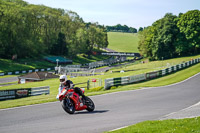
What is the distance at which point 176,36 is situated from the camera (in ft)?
275

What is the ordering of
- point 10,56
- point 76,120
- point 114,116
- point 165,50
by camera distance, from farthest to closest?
point 165,50
point 10,56
point 114,116
point 76,120

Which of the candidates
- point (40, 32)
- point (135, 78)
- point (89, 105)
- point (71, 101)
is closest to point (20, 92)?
point (135, 78)

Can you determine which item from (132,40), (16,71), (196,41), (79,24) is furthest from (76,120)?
(132,40)

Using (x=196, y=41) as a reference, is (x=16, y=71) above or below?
below

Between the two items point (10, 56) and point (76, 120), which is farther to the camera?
point (10, 56)

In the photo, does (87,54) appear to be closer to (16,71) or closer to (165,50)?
(165,50)

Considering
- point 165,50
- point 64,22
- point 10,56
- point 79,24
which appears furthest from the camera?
point 79,24

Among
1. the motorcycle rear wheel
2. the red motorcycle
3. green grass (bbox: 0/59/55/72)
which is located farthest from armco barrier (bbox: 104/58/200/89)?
green grass (bbox: 0/59/55/72)

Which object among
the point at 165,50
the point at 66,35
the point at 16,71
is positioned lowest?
the point at 16,71

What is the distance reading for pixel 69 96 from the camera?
1231 centimetres

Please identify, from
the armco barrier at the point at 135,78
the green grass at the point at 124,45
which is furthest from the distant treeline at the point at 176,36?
the green grass at the point at 124,45

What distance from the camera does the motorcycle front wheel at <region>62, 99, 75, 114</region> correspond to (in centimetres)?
1227

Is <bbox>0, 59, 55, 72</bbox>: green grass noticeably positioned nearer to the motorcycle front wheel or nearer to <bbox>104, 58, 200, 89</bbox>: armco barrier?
<bbox>104, 58, 200, 89</bbox>: armco barrier

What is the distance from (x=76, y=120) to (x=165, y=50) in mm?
77816
